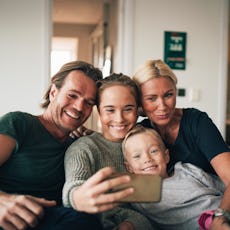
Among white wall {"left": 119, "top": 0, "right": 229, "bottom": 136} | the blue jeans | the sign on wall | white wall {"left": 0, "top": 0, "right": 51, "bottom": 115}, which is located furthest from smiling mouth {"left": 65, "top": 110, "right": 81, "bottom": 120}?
the sign on wall

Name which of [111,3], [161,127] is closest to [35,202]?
[161,127]

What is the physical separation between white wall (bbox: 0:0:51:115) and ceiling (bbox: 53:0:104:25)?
1802 millimetres

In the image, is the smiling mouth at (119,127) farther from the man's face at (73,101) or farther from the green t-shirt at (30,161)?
the green t-shirt at (30,161)

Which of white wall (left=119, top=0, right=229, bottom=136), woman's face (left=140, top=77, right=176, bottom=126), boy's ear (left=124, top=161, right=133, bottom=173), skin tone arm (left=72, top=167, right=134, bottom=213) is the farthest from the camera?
white wall (left=119, top=0, right=229, bottom=136)

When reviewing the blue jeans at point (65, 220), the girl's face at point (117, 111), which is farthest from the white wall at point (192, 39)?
the blue jeans at point (65, 220)

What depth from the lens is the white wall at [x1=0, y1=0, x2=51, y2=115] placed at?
3250 mm

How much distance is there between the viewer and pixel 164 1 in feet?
11.5

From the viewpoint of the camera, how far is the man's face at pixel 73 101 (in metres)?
1.29

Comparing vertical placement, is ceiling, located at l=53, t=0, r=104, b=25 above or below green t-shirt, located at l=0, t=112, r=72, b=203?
above

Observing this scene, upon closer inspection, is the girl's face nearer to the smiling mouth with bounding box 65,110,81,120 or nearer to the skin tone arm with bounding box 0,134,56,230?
the smiling mouth with bounding box 65,110,81,120

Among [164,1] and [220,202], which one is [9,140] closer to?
[220,202]

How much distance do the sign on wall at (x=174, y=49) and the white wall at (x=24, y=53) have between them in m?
1.15

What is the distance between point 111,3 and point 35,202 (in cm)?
403

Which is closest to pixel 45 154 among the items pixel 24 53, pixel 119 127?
pixel 119 127
